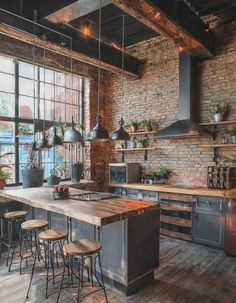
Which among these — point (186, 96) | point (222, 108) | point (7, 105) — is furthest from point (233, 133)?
point (7, 105)

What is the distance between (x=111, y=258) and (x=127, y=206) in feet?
2.25

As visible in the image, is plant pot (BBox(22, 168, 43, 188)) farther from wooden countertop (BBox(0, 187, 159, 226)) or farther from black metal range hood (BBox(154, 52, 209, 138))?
black metal range hood (BBox(154, 52, 209, 138))

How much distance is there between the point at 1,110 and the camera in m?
4.99

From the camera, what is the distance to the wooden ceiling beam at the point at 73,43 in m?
3.78

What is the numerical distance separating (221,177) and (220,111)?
4.21 ft

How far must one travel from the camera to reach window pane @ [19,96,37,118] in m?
5.30

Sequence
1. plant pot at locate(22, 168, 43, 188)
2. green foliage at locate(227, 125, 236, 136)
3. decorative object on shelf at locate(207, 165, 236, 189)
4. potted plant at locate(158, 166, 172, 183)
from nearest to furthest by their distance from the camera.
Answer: decorative object on shelf at locate(207, 165, 236, 189) < green foliage at locate(227, 125, 236, 136) < plant pot at locate(22, 168, 43, 188) < potted plant at locate(158, 166, 172, 183)

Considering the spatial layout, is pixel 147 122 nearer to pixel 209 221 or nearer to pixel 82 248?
pixel 209 221

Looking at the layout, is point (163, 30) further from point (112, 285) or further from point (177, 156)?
point (112, 285)

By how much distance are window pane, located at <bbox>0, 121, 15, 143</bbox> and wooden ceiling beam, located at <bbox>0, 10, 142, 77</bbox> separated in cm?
176

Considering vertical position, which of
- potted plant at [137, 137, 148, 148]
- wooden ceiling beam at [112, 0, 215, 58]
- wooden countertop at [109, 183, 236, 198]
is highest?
wooden ceiling beam at [112, 0, 215, 58]

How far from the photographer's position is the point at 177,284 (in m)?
3.09

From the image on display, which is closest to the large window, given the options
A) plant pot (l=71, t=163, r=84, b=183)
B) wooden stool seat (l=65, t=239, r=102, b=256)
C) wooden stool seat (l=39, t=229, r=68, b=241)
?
Result: plant pot (l=71, t=163, r=84, b=183)

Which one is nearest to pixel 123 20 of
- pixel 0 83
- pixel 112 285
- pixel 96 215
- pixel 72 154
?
pixel 0 83
